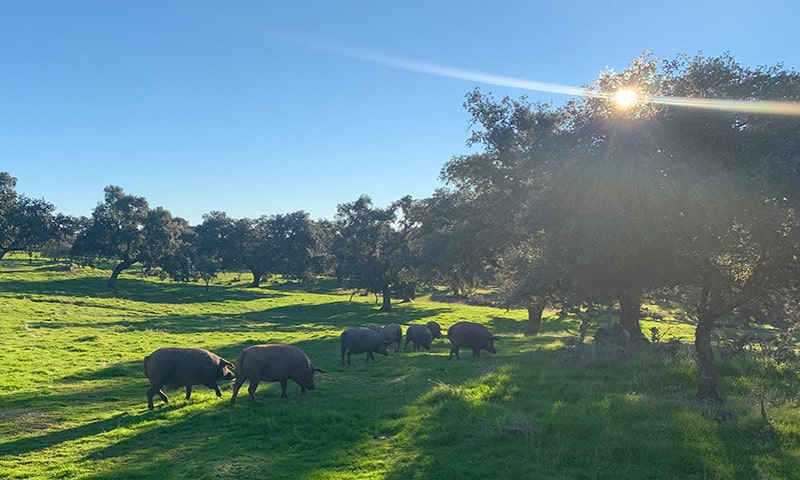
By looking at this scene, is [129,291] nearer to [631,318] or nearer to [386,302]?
[386,302]

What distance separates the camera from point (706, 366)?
42.8 ft

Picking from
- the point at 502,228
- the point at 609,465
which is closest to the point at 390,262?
the point at 502,228

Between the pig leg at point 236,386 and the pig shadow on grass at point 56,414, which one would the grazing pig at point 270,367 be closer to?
the pig leg at point 236,386

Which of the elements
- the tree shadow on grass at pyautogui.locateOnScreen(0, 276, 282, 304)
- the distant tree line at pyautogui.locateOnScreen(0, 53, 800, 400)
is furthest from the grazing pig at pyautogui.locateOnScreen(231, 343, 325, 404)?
the tree shadow on grass at pyautogui.locateOnScreen(0, 276, 282, 304)

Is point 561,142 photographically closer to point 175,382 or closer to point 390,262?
point 175,382

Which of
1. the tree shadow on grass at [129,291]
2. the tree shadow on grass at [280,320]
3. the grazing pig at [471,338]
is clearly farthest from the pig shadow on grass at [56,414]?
the tree shadow on grass at [129,291]

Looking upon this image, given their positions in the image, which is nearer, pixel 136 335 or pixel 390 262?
pixel 136 335

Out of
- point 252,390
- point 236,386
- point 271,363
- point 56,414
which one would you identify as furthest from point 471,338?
point 56,414

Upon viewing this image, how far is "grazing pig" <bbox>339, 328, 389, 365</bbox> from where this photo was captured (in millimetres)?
22641

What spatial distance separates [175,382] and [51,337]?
17566 millimetres

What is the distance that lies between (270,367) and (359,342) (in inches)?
331

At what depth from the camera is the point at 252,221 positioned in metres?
93.3

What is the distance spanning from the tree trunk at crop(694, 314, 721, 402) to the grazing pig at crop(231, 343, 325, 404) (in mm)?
11641

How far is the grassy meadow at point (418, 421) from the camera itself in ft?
29.6
